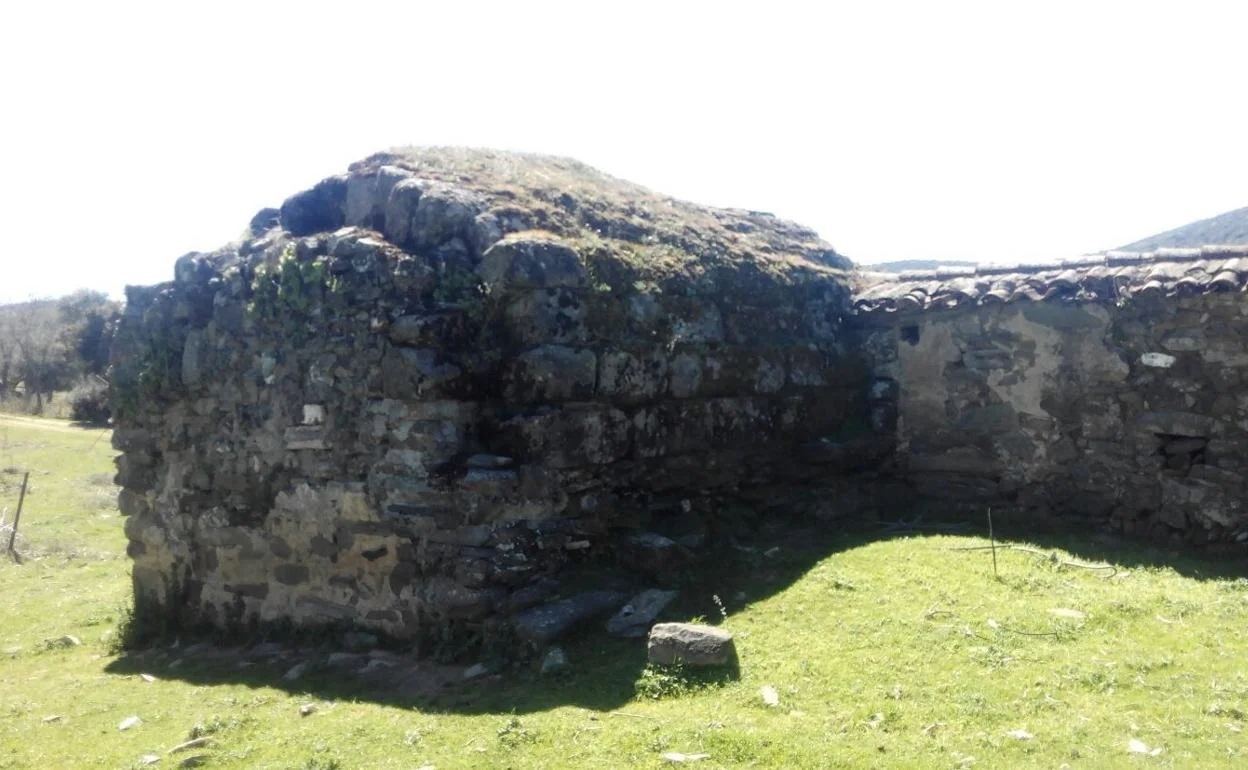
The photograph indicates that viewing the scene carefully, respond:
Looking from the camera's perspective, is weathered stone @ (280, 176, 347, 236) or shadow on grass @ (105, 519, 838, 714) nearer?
shadow on grass @ (105, 519, 838, 714)

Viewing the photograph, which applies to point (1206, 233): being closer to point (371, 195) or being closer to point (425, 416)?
point (371, 195)

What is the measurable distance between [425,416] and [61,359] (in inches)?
1559

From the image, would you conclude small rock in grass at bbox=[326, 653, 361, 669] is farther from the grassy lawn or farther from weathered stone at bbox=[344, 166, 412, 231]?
weathered stone at bbox=[344, 166, 412, 231]

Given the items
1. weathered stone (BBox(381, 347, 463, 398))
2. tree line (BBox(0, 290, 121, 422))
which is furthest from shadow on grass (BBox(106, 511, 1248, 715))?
tree line (BBox(0, 290, 121, 422))

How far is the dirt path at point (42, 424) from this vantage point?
29438 mm

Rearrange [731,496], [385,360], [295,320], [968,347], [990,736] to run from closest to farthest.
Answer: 1. [990,736]
2. [385,360]
3. [295,320]
4. [731,496]
5. [968,347]

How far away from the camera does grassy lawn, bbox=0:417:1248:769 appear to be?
14.7 feet

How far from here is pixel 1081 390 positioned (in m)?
8.36

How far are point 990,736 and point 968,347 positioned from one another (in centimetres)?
517

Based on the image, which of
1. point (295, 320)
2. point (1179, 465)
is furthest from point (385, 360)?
point (1179, 465)

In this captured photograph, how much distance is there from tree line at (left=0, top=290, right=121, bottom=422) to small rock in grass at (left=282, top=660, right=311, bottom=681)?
29.7 metres

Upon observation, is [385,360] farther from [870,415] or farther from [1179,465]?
[1179,465]

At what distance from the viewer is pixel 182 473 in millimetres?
8320

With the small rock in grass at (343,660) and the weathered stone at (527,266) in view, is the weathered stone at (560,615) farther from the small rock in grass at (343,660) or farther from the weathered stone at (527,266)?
the weathered stone at (527,266)
